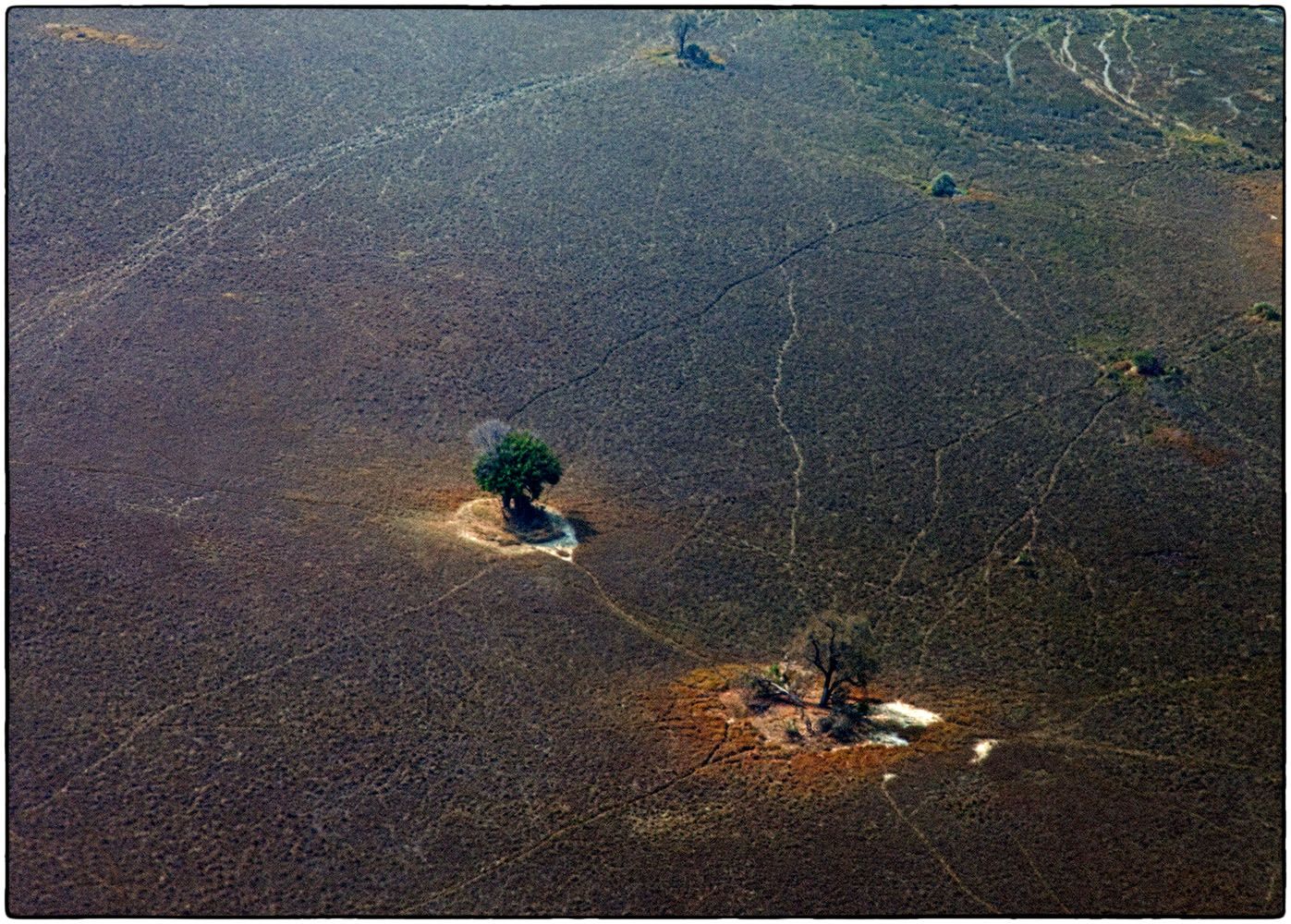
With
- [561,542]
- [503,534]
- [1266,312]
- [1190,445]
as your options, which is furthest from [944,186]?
[503,534]

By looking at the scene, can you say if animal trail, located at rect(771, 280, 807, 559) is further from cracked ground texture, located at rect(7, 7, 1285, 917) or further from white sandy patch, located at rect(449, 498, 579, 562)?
white sandy patch, located at rect(449, 498, 579, 562)

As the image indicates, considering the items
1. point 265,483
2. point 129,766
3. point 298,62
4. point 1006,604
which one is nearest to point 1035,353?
point 1006,604

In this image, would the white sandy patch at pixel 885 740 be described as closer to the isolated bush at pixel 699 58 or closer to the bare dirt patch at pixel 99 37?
the isolated bush at pixel 699 58

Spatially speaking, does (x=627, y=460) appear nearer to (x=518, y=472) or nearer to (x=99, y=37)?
(x=518, y=472)

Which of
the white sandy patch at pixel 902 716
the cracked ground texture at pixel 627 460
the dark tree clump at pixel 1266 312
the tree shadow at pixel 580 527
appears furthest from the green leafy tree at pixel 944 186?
the white sandy patch at pixel 902 716

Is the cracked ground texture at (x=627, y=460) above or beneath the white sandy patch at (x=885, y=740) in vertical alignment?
above

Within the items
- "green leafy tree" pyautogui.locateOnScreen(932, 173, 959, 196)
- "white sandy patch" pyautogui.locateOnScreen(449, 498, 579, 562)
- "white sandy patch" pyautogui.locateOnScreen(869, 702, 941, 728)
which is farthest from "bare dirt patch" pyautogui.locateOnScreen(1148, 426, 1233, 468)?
"white sandy patch" pyautogui.locateOnScreen(449, 498, 579, 562)
